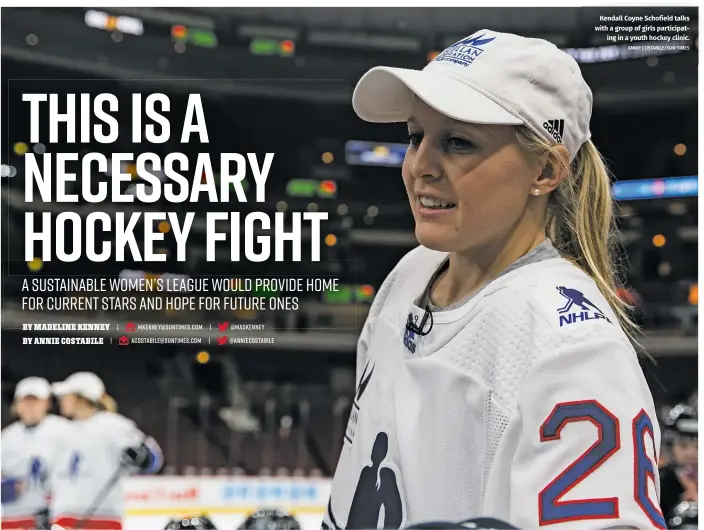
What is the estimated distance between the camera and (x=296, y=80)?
5.78ft

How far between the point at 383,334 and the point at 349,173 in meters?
0.46

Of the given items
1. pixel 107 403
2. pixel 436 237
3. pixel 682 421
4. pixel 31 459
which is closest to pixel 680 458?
pixel 682 421

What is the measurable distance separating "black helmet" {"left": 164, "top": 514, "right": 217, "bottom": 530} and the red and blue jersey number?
91 centimetres

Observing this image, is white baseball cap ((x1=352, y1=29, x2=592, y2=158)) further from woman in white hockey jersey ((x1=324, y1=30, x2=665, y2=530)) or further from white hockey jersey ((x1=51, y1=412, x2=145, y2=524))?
white hockey jersey ((x1=51, y1=412, x2=145, y2=524))

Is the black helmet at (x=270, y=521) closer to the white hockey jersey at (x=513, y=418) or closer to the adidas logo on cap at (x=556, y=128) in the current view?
the white hockey jersey at (x=513, y=418)

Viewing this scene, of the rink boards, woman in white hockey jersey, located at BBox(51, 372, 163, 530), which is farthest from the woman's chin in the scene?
woman in white hockey jersey, located at BBox(51, 372, 163, 530)

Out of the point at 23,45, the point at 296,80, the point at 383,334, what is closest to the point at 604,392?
the point at 383,334

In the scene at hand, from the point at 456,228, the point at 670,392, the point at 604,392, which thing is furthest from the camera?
the point at 670,392

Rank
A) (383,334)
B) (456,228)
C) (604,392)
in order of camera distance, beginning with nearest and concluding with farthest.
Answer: (604,392) < (456,228) < (383,334)

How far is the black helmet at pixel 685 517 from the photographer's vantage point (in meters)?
1.73

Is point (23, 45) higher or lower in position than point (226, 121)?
higher

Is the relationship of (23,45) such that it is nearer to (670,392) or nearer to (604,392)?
(604,392)

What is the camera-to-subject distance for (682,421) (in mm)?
1739

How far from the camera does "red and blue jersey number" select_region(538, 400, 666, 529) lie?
3.61 feet
